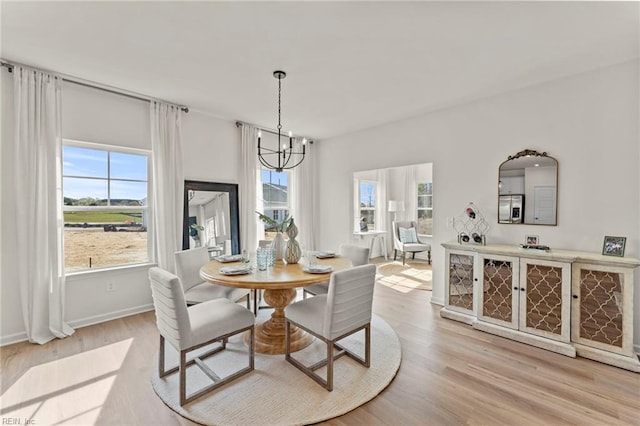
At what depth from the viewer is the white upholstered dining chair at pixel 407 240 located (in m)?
6.16

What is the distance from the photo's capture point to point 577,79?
112 inches

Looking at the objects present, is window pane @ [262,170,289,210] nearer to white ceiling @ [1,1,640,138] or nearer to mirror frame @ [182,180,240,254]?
mirror frame @ [182,180,240,254]

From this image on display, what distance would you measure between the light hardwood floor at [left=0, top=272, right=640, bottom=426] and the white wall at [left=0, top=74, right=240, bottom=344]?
307 mm

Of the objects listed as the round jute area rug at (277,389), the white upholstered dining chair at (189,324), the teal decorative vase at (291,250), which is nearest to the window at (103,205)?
the round jute area rug at (277,389)

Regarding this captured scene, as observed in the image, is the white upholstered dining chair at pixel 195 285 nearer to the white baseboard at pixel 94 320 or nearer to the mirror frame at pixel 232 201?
the white baseboard at pixel 94 320

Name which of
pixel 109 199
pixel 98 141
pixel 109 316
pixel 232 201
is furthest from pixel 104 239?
pixel 232 201

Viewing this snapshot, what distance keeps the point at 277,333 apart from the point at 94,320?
86.2 inches

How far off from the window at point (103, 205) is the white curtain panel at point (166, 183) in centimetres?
18

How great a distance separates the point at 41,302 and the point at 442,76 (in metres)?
4.66

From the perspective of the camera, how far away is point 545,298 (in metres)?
2.74

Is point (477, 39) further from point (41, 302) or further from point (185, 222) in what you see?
point (41, 302)

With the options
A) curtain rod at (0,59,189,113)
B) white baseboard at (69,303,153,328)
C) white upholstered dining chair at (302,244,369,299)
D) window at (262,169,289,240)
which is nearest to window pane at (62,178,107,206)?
curtain rod at (0,59,189,113)

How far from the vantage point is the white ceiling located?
195cm

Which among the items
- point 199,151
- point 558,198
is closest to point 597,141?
point 558,198
